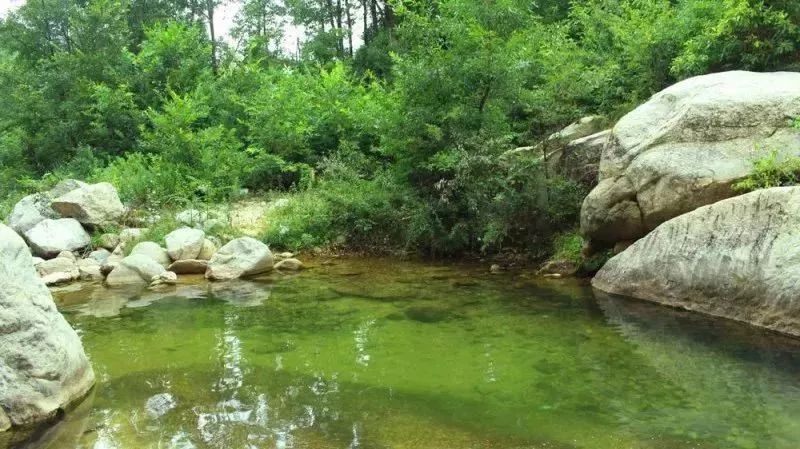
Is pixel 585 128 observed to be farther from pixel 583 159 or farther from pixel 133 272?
pixel 133 272

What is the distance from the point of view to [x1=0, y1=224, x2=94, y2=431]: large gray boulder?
4852mm

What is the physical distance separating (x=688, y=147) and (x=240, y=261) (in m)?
7.45

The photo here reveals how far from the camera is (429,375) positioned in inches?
232

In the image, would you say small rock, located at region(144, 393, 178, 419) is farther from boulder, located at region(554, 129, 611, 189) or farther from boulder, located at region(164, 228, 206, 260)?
boulder, located at region(554, 129, 611, 189)

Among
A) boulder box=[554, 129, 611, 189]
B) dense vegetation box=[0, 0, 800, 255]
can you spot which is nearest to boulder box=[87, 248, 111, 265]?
dense vegetation box=[0, 0, 800, 255]

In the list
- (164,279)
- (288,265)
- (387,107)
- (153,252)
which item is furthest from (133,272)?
(387,107)

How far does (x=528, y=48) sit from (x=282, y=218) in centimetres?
614

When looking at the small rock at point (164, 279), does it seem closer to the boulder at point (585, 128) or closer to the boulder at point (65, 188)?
the boulder at point (65, 188)

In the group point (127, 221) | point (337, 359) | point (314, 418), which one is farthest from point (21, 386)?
point (127, 221)

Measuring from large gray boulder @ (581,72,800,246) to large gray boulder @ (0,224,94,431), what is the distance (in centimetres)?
720

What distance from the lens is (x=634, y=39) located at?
1204 cm

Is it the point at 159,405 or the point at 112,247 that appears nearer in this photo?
the point at 159,405

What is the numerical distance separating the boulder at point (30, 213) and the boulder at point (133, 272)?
11.0ft

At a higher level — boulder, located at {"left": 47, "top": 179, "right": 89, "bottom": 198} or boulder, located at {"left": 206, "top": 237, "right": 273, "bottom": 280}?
boulder, located at {"left": 47, "top": 179, "right": 89, "bottom": 198}
